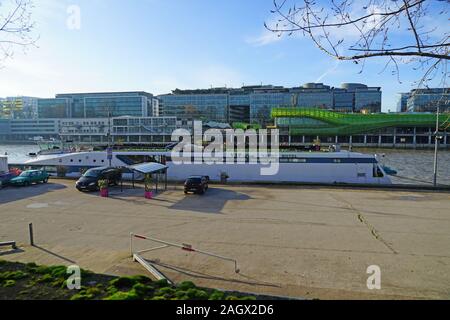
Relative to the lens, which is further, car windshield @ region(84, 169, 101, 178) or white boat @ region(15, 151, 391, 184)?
white boat @ region(15, 151, 391, 184)

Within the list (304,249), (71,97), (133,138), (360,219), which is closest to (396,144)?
(133,138)

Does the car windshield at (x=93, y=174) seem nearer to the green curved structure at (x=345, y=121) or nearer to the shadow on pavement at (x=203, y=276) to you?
the shadow on pavement at (x=203, y=276)

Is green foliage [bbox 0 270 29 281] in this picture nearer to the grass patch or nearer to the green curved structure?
the grass patch

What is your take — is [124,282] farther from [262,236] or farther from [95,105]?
[95,105]

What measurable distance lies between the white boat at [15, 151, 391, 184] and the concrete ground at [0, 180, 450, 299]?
6607 millimetres

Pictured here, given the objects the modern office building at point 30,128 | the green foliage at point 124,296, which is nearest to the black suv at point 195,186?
the green foliage at point 124,296

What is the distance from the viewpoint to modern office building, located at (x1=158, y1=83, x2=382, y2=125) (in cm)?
15525

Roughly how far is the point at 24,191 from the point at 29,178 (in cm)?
311

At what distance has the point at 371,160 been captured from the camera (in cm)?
3030

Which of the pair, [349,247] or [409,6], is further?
[349,247]

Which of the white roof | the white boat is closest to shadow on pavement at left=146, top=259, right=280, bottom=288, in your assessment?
the white roof

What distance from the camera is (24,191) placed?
2431cm
